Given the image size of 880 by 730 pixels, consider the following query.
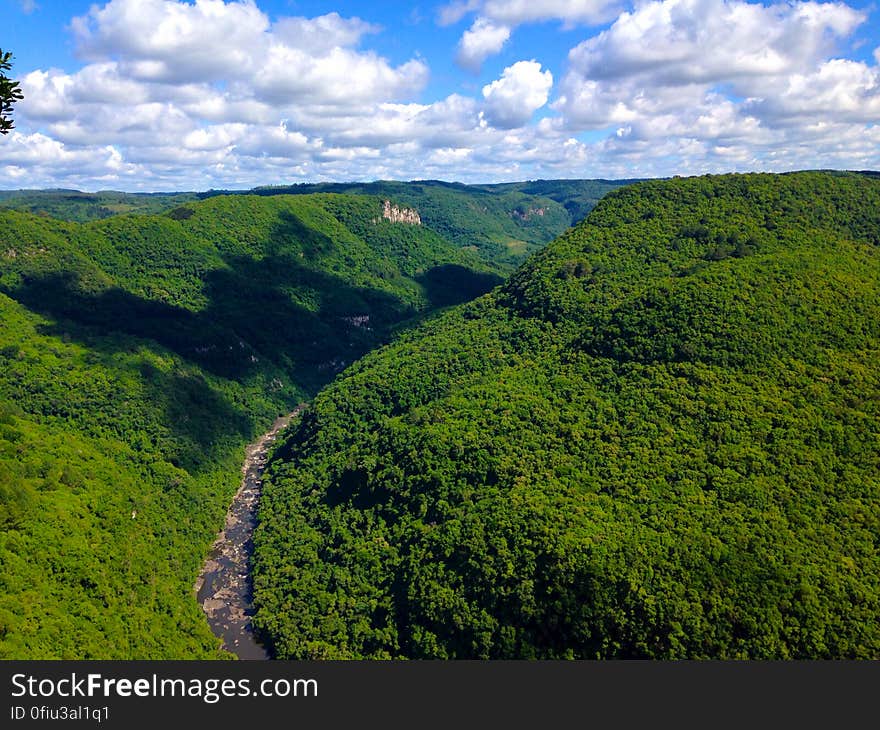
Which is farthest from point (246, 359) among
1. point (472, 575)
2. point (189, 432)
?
point (472, 575)

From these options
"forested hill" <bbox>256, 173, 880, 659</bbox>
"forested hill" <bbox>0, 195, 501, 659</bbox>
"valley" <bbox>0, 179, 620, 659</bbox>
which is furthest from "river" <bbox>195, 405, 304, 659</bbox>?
"forested hill" <bbox>256, 173, 880, 659</bbox>

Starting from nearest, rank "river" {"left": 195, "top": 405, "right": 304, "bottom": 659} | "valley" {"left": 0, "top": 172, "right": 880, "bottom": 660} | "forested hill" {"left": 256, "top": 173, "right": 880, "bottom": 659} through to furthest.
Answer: "forested hill" {"left": 256, "top": 173, "right": 880, "bottom": 659} < "valley" {"left": 0, "top": 172, "right": 880, "bottom": 660} < "river" {"left": 195, "top": 405, "right": 304, "bottom": 659}

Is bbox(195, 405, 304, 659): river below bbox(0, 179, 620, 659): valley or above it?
below

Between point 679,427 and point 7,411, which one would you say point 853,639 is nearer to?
point 679,427

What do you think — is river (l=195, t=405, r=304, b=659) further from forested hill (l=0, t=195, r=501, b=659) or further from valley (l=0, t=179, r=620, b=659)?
forested hill (l=0, t=195, r=501, b=659)

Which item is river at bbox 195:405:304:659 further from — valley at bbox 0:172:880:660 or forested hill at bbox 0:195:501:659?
forested hill at bbox 0:195:501:659

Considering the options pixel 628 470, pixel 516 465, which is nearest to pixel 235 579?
pixel 516 465

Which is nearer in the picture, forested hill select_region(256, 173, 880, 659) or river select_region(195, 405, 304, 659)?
forested hill select_region(256, 173, 880, 659)

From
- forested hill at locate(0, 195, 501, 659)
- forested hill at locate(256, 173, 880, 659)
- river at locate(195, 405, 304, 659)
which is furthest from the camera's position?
river at locate(195, 405, 304, 659)

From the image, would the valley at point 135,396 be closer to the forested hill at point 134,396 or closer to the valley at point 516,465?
the forested hill at point 134,396
